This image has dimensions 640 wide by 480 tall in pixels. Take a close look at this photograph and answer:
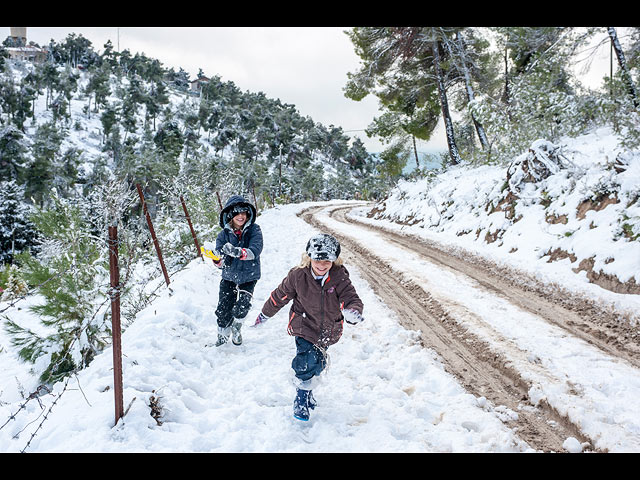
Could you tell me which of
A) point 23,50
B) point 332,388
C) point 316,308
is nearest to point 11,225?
point 332,388

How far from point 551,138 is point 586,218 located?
4839mm

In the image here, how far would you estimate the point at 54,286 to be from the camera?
4746mm

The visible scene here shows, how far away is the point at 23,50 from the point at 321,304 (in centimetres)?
14597

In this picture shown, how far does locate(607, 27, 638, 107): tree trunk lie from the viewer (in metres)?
8.94

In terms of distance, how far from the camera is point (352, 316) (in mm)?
3006

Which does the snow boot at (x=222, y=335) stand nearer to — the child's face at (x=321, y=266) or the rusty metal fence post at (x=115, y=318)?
the rusty metal fence post at (x=115, y=318)

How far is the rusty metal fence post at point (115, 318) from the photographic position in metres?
2.55

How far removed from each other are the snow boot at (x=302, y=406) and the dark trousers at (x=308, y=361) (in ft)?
0.42

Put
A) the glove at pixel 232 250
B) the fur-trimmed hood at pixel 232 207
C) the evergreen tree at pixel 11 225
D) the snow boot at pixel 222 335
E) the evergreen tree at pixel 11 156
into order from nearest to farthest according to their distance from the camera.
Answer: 1. the glove at pixel 232 250
2. the fur-trimmed hood at pixel 232 207
3. the snow boot at pixel 222 335
4. the evergreen tree at pixel 11 225
5. the evergreen tree at pixel 11 156

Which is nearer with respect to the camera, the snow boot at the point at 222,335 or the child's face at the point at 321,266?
the child's face at the point at 321,266

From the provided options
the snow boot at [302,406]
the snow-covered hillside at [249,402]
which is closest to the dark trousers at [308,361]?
the snow boot at [302,406]

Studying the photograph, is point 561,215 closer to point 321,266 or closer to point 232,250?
point 321,266

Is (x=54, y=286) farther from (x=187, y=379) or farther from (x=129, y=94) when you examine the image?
(x=129, y=94)

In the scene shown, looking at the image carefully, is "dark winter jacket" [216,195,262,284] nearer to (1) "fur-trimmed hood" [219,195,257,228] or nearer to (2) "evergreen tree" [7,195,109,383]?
(1) "fur-trimmed hood" [219,195,257,228]
